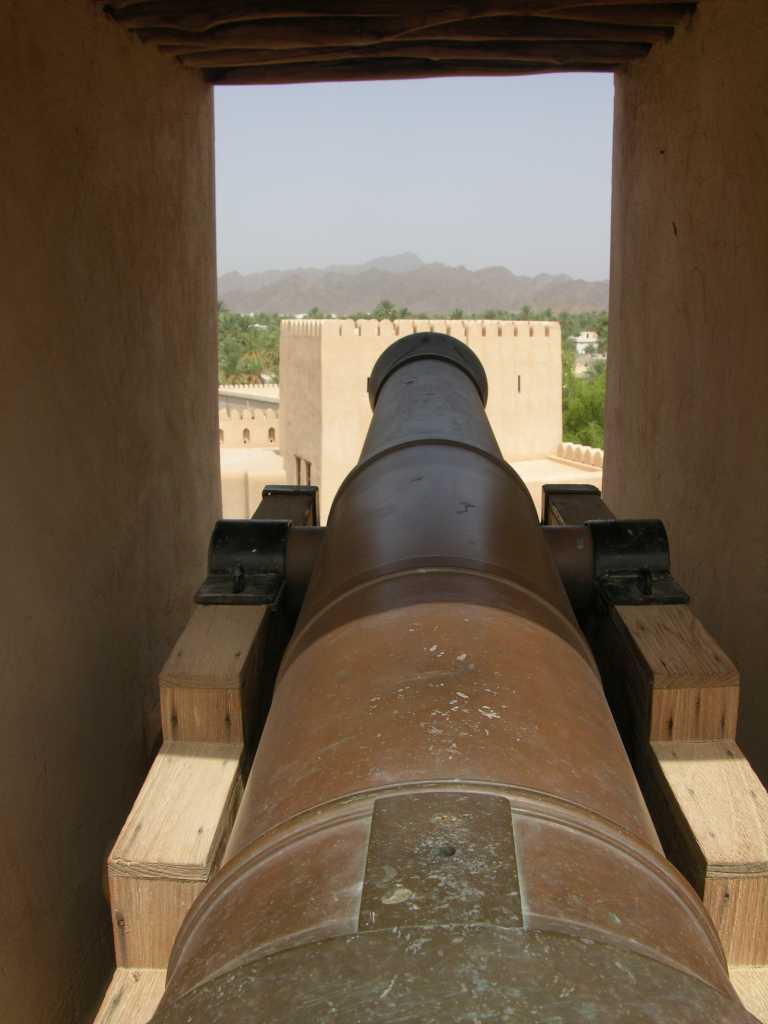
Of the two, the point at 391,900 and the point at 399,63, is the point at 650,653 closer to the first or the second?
the point at 391,900

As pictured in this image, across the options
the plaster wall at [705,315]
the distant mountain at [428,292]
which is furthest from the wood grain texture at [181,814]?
the distant mountain at [428,292]

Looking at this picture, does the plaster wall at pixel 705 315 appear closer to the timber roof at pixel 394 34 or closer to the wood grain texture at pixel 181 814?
the timber roof at pixel 394 34

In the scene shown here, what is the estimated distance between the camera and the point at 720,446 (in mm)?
3766

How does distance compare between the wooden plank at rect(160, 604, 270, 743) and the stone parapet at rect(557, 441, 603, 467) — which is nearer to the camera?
the wooden plank at rect(160, 604, 270, 743)

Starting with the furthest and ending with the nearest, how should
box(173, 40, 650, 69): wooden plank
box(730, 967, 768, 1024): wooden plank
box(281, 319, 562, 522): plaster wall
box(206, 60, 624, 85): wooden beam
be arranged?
box(281, 319, 562, 522): plaster wall
box(206, 60, 624, 85): wooden beam
box(173, 40, 650, 69): wooden plank
box(730, 967, 768, 1024): wooden plank

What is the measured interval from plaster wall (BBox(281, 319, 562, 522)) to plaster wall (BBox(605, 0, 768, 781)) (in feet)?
51.0

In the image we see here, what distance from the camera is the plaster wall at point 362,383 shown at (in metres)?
21.4

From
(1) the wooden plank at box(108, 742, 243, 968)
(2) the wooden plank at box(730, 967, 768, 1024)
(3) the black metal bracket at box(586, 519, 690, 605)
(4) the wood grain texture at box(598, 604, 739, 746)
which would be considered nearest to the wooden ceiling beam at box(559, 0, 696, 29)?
(3) the black metal bracket at box(586, 519, 690, 605)

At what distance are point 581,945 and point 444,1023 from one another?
0.18m

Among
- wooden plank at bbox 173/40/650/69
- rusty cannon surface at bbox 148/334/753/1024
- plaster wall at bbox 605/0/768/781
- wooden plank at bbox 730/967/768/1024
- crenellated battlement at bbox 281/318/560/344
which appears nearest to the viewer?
rusty cannon surface at bbox 148/334/753/1024

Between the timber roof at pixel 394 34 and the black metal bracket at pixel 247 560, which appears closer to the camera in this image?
the black metal bracket at pixel 247 560

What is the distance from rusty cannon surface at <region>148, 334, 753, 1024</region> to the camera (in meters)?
0.95

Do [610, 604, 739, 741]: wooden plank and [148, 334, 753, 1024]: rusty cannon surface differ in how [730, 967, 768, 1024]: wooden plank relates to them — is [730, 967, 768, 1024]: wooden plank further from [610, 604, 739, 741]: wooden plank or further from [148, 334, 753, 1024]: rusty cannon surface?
[148, 334, 753, 1024]: rusty cannon surface

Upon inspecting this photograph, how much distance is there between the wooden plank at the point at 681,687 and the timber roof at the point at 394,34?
7.44 feet
